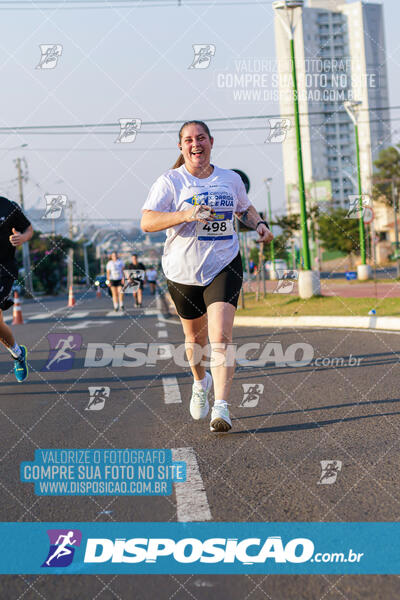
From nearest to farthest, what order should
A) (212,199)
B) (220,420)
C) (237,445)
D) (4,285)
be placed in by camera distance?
(237,445)
(220,420)
(212,199)
(4,285)

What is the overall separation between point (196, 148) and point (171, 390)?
2.58 m

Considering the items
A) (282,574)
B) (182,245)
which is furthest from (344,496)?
(182,245)

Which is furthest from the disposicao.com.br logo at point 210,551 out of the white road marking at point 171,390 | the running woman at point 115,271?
the running woman at point 115,271

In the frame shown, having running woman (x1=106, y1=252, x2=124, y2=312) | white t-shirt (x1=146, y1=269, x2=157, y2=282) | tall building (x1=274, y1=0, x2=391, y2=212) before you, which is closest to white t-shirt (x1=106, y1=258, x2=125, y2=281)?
running woman (x1=106, y1=252, x2=124, y2=312)

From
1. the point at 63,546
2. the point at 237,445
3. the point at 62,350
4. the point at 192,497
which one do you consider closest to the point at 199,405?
the point at 237,445

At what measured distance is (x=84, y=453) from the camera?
4.33 m

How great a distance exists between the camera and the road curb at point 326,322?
476 inches

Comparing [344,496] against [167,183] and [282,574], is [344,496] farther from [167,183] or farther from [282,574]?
[167,183]

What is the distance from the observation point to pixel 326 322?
13.6 m

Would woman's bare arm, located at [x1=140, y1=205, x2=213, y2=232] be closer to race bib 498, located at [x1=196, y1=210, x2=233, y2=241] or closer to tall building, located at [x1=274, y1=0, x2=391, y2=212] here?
race bib 498, located at [x1=196, y1=210, x2=233, y2=241]

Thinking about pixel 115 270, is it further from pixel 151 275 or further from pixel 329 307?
pixel 151 275

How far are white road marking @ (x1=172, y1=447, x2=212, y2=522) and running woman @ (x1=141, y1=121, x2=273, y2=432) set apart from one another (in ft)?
2.98

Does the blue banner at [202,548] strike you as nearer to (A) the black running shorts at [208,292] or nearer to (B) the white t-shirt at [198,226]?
(A) the black running shorts at [208,292]

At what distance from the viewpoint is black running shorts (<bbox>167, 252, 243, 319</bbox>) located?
16.0ft
